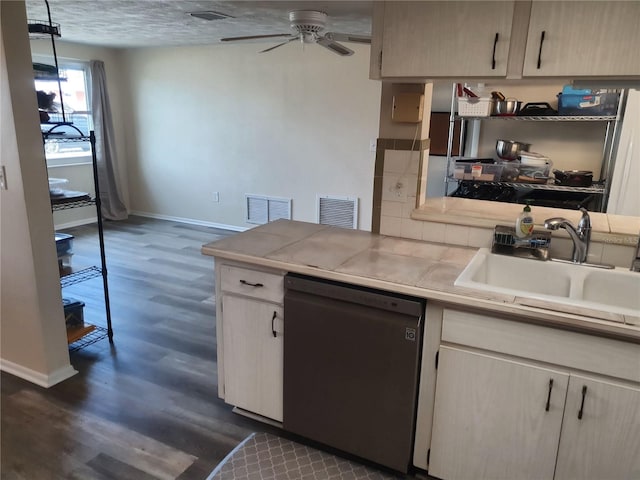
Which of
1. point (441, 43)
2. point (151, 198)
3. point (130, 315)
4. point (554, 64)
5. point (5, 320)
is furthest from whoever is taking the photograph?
point (151, 198)

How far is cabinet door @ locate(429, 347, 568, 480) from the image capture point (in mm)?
1593

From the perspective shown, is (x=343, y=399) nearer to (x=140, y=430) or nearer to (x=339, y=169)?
(x=140, y=430)

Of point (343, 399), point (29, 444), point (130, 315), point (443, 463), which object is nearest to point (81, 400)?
point (29, 444)

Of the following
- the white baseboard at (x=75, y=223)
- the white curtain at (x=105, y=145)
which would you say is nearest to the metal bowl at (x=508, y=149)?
the white curtain at (x=105, y=145)

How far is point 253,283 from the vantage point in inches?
79.9

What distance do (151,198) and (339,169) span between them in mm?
2935

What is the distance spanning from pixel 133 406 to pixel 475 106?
3.34 m

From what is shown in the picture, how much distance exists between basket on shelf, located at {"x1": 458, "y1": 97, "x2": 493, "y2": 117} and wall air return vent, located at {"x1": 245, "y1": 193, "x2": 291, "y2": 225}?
228 centimetres

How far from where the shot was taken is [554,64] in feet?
5.41

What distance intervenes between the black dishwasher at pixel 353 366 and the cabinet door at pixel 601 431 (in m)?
0.53

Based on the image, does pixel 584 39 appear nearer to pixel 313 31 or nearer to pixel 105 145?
pixel 313 31

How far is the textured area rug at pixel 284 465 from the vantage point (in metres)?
1.93

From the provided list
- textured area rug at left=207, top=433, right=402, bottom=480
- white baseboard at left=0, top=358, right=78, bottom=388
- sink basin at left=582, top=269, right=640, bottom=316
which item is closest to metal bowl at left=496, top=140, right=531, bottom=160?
sink basin at left=582, top=269, right=640, bottom=316

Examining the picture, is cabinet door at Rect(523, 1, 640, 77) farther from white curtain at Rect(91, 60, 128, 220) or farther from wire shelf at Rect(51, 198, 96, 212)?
white curtain at Rect(91, 60, 128, 220)
